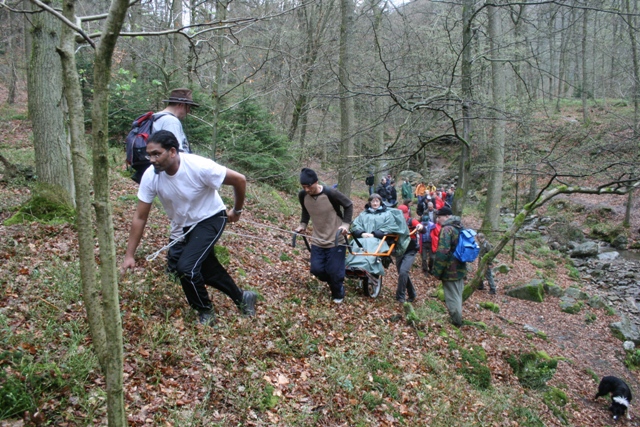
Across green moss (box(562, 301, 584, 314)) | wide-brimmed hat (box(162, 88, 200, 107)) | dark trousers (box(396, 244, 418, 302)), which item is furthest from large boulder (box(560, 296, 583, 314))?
wide-brimmed hat (box(162, 88, 200, 107))

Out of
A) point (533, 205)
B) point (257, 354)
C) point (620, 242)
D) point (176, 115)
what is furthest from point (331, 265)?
point (620, 242)

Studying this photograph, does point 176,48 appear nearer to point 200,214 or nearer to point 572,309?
point 200,214

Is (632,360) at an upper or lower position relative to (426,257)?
lower

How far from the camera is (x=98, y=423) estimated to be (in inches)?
Answer: 128

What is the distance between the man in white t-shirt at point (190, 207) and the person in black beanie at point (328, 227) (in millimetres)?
2245

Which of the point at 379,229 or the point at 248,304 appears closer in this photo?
the point at 248,304

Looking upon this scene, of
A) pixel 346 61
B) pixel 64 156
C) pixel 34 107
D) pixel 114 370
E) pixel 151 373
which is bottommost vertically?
pixel 151 373

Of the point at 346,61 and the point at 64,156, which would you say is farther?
the point at 346,61

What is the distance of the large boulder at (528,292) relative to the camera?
12914 mm

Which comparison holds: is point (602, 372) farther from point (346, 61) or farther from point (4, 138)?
point (4, 138)

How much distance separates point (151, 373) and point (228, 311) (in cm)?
154

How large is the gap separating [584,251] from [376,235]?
15315 mm

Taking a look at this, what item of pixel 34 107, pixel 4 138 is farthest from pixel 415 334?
pixel 4 138

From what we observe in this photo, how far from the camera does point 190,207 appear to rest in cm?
455
